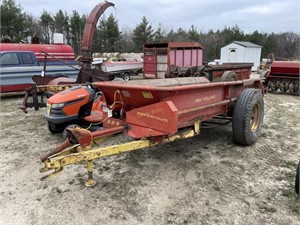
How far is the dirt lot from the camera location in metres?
2.69

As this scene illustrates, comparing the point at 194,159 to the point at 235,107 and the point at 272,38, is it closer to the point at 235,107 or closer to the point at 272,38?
the point at 235,107

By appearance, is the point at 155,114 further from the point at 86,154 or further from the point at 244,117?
the point at 244,117

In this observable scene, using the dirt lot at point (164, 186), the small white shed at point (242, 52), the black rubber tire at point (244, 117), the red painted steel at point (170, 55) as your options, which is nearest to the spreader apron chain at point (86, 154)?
the dirt lot at point (164, 186)

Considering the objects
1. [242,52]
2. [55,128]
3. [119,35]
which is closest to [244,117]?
[55,128]

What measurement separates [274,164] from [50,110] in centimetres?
350

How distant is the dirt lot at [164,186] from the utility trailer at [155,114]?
342mm

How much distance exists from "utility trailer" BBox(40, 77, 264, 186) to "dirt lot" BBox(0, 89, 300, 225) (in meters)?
0.34

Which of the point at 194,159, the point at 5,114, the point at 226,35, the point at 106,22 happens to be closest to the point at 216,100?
the point at 194,159

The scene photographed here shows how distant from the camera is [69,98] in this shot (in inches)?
181

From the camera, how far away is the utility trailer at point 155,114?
9.52 feet

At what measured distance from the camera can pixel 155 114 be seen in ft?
10.6

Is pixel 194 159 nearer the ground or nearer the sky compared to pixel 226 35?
nearer the ground

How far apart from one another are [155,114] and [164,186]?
836 millimetres

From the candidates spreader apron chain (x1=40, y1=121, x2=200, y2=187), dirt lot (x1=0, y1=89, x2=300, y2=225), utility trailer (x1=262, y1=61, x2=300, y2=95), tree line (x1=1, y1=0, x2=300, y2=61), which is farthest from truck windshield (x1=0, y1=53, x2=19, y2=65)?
tree line (x1=1, y1=0, x2=300, y2=61)
